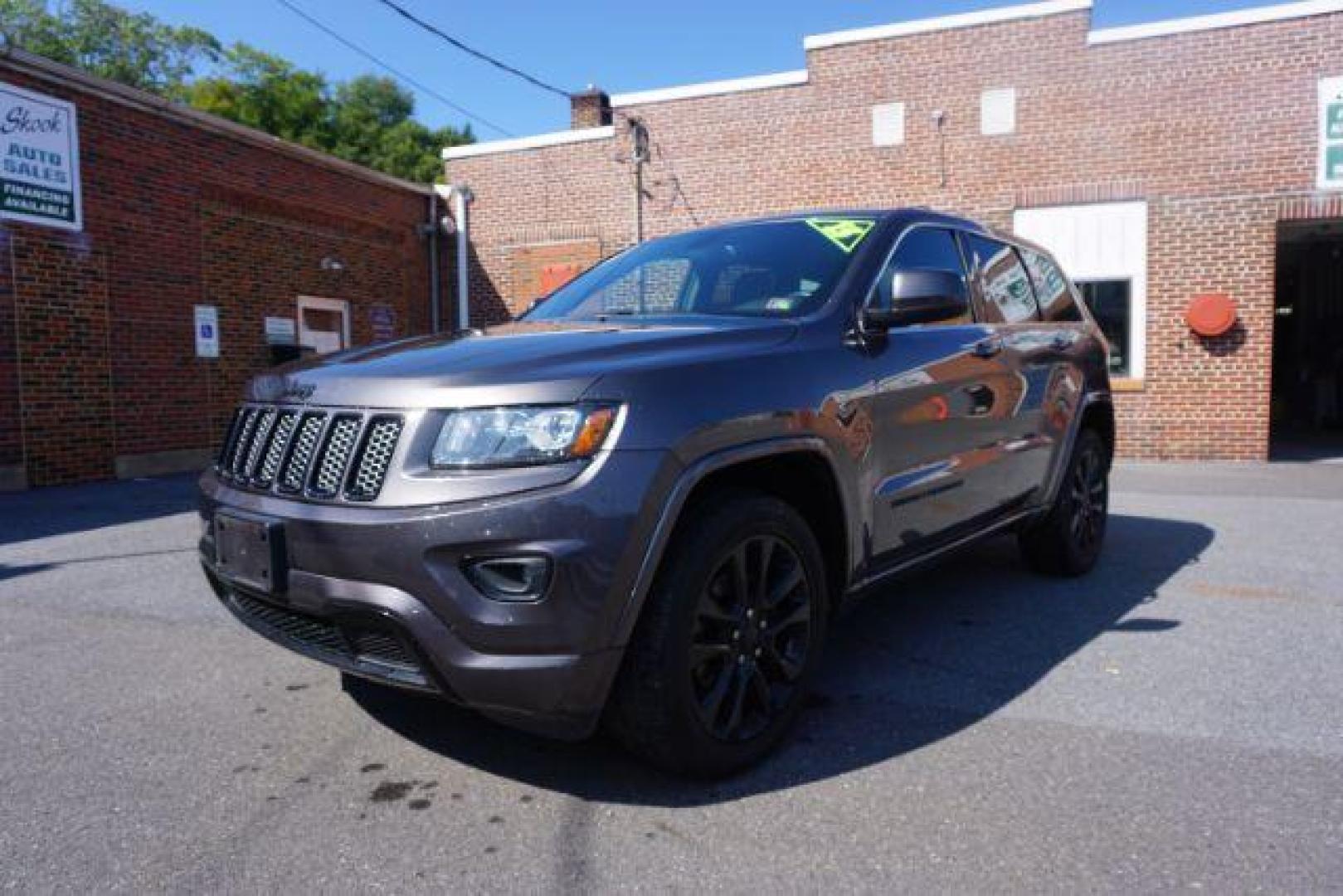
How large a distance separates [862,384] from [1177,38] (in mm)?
10823

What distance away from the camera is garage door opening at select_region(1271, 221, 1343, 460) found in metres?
17.1

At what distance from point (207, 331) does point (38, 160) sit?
2527 mm

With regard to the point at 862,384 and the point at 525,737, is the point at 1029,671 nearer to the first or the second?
the point at 862,384

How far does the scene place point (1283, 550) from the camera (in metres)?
5.94

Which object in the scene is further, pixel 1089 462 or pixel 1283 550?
pixel 1283 550

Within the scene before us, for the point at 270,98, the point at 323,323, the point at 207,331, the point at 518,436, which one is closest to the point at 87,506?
the point at 207,331

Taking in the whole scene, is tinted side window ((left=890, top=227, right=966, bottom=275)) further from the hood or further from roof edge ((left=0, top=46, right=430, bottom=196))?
roof edge ((left=0, top=46, right=430, bottom=196))

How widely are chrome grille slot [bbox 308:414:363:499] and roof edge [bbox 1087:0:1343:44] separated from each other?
469 inches

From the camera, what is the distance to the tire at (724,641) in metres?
2.39

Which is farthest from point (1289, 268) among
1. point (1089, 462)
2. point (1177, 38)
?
point (1089, 462)

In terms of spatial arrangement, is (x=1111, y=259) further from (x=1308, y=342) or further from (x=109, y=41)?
(x=109, y=41)

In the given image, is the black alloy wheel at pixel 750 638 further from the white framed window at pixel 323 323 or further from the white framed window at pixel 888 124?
the white framed window at pixel 888 124

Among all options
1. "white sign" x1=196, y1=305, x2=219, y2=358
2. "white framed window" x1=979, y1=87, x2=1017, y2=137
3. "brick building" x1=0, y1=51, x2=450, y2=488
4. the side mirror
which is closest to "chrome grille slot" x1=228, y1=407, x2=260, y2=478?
the side mirror

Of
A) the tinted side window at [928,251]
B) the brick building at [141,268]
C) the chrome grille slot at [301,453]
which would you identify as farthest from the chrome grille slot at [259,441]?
the brick building at [141,268]
